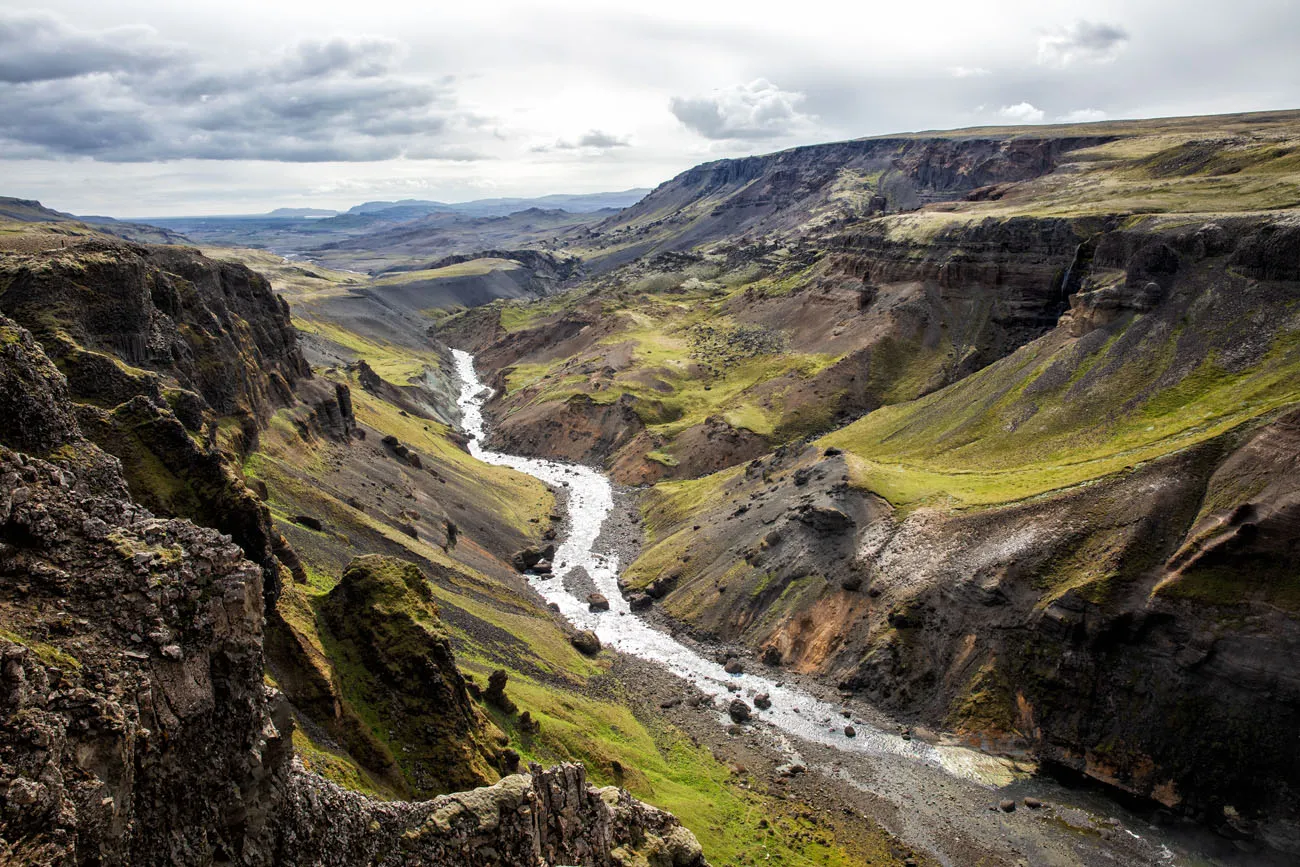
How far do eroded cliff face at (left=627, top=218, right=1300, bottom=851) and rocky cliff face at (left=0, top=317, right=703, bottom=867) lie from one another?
4634 centimetres

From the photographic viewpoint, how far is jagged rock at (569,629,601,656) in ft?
233

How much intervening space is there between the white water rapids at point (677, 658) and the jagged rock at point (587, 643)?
3.73 m

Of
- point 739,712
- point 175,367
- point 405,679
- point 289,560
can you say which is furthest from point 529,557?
point 405,679

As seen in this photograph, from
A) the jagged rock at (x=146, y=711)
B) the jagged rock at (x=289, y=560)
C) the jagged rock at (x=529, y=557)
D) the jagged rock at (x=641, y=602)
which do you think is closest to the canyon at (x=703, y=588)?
the jagged rock at (x=146, y=711)

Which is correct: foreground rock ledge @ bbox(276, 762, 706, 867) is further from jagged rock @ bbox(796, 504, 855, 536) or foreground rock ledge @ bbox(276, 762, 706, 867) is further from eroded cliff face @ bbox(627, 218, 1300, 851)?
jagged rock @ bbox(796, 504, 855, 536)

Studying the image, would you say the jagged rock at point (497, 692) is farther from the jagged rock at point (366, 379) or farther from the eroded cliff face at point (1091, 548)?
the jagged rock at point (366, 379)

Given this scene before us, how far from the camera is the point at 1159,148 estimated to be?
175 metres

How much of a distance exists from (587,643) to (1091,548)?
42.1 metres

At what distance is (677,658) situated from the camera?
7350 cm

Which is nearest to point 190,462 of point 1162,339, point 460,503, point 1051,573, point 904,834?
point 904,834

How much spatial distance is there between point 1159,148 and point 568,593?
17174cm

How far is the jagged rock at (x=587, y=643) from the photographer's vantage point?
71.2m

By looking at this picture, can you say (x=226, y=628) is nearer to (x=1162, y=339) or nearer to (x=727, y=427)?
(x=1162, y=339)

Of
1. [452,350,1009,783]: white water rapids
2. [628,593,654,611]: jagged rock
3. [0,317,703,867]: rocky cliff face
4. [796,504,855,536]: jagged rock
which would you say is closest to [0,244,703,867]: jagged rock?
[0,317,703,867]: rocky cliff face
